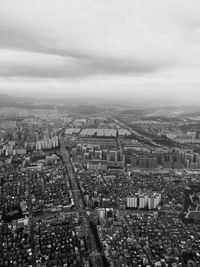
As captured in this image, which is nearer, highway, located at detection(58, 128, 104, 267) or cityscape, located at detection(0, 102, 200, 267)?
highway, located at detection(58, 128, 104, 267)

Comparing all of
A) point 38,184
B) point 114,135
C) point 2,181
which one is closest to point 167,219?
point 38,184

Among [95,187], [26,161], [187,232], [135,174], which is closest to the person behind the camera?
[187,232]

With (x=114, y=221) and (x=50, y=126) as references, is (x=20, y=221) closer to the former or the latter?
(x=114, y=221)

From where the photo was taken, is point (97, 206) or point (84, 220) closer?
point (84, 220)

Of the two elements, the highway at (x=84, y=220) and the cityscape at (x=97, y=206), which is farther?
the cityscape at (x=97, y=206)

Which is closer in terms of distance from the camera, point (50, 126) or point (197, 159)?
point (197, 159)

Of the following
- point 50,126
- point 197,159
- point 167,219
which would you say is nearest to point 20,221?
point 167,219

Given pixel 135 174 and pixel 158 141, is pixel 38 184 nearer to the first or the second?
pixel 135 174

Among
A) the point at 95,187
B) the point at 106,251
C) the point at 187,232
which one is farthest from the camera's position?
the point at 95,187

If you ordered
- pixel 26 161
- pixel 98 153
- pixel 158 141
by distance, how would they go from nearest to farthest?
1. pixel 26 161
2. pixel 98 153
3. pixel 158 141
